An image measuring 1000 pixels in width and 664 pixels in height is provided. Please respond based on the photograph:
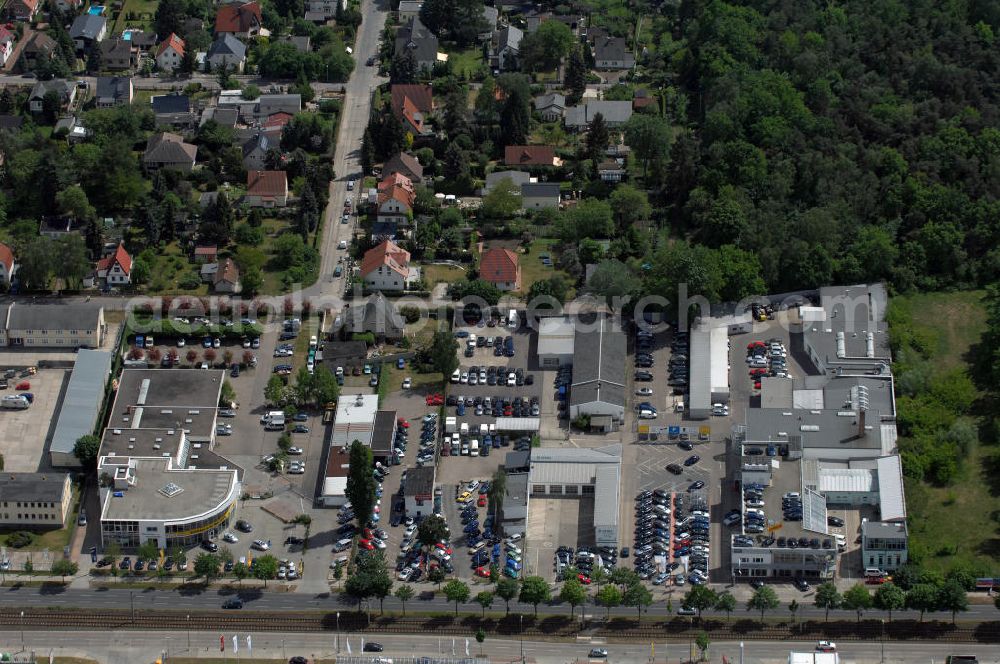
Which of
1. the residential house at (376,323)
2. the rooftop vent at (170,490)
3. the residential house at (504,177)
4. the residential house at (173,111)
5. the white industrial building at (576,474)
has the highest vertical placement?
the residential house at (173,111)

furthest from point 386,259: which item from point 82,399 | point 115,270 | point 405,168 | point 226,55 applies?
point 226,55

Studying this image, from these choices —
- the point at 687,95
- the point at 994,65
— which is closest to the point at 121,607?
the point at 687,95

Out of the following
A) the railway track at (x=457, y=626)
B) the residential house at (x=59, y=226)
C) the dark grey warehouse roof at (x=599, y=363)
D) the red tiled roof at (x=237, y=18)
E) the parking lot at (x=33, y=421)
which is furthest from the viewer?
the red tiled roof at (x=237, y=18)

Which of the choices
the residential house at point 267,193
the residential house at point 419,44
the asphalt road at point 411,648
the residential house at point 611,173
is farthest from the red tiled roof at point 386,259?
the asphalt road at point 411,648

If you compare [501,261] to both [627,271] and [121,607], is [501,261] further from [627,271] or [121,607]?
[121,607]

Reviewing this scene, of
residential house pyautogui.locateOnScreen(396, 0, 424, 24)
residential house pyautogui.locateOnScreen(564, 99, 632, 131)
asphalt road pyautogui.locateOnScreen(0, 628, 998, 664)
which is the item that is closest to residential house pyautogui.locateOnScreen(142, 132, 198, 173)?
residential house pyautogui.locateOnScreen(564, 99, 632, 131)

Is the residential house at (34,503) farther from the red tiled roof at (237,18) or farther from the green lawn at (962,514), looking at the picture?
the red tiled roof at (237,18)

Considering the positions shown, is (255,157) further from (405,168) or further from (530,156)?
(530,156)
